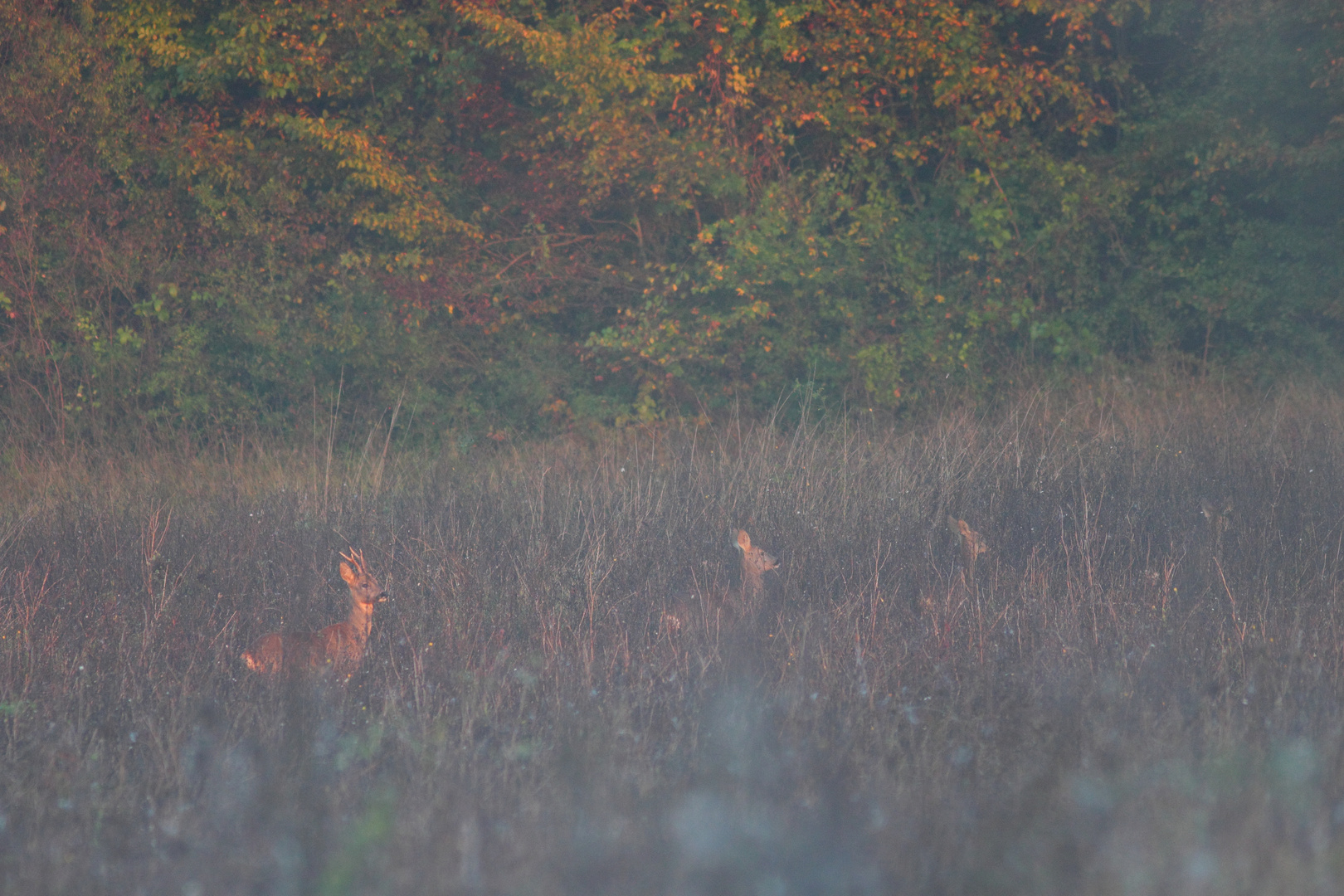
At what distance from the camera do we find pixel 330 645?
13.8ft

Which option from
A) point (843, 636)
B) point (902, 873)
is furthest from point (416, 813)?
point (843, 636)

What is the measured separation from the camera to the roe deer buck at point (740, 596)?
Answer: 458 centimetres

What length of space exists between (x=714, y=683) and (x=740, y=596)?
1.13 metres

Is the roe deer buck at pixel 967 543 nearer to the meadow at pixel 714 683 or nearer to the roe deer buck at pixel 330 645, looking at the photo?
the meadow at pixel 714 683

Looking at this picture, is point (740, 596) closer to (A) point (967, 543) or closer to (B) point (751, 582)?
(B) point (751, 582)

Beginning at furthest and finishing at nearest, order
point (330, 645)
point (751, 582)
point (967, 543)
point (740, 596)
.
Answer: point (967, 543) < point (751, 582) < point (740, 596) < point (330, 645)

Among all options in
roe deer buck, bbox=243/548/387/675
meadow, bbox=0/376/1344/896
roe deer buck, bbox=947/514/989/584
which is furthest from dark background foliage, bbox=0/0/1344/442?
roe deer buck, bbox=243/548/387/675

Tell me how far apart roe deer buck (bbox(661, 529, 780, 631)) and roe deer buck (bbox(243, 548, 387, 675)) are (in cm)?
120

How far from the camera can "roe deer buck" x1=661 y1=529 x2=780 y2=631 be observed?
458cm

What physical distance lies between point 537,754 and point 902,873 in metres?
1.21

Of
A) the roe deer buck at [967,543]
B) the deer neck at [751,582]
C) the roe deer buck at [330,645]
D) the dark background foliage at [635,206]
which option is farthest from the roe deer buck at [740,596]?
the dark background foliage at [635,206]

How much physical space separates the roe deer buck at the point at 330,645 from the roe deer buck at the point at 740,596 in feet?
3.93

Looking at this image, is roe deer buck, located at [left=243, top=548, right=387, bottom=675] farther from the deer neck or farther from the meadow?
the deer neck

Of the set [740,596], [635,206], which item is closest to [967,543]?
[740,596]
